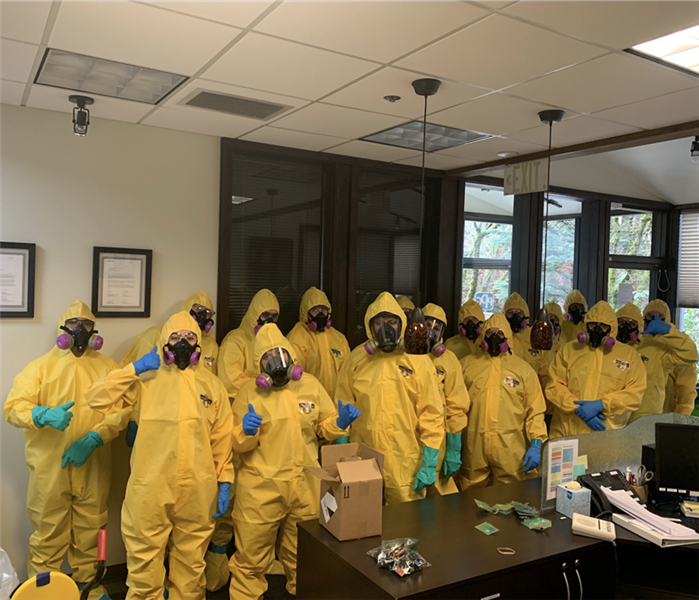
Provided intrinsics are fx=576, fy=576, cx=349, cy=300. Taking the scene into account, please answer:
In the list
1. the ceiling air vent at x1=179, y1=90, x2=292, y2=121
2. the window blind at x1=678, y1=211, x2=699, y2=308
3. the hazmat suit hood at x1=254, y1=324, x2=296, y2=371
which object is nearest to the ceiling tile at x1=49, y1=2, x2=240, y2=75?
the ceiling air vent at x1=179, y1=90, x2=292, y2=121

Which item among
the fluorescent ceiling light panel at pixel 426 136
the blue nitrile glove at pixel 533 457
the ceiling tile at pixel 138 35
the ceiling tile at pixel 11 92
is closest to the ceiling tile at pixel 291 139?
the fluorescent ceiling light panel at pixel 426 136

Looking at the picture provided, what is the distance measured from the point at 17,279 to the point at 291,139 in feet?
6.08

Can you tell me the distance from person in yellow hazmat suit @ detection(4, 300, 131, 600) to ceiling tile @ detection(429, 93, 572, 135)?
2294 mm

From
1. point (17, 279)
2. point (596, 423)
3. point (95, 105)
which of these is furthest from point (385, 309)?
point (17, 279)

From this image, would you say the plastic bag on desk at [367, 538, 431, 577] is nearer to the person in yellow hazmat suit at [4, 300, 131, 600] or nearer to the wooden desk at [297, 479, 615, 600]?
the wooden desk at [297, 479, 615, 600]

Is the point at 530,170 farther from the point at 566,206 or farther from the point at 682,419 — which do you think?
the point at 566,206

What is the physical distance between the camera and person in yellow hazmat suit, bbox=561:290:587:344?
17.3 feet

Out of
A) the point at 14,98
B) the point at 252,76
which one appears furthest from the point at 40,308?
the point at 252,76

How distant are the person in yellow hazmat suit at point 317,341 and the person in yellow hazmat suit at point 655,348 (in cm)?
224

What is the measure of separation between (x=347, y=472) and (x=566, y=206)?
490 cm

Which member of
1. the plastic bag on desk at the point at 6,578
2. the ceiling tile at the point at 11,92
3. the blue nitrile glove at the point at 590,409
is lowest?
the plastic bag on desk at the point at 6,578

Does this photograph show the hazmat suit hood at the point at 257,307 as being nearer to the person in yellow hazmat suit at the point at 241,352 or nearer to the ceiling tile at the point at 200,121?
the person in yellow hazmat suit at the point at 241,352

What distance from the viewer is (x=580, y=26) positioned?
2.02 m

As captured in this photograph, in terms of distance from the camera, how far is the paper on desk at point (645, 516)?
2.21 m
